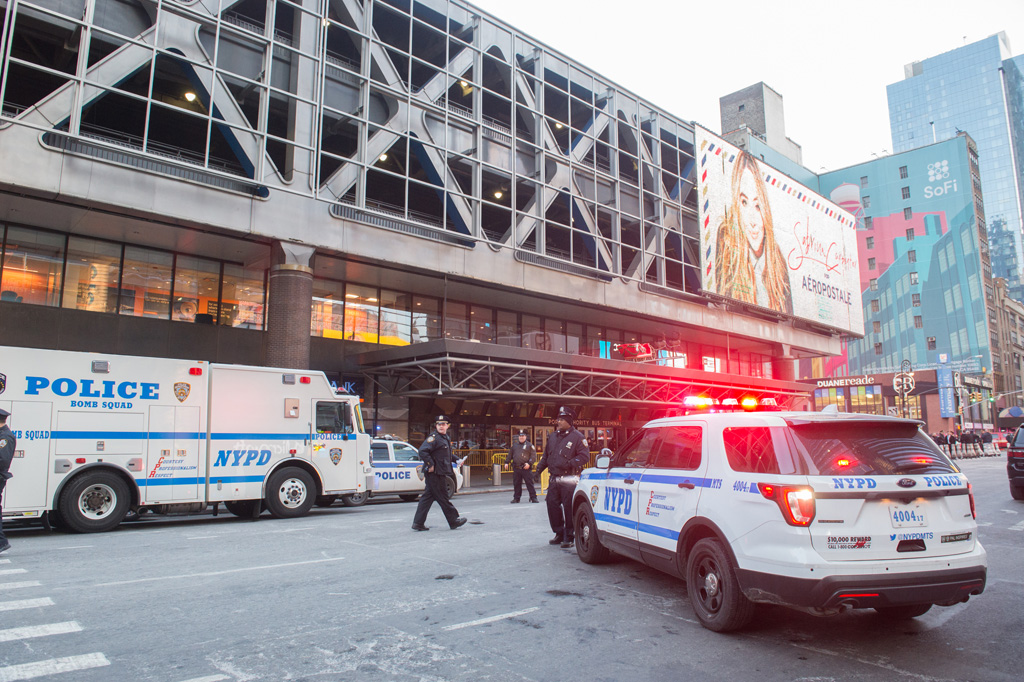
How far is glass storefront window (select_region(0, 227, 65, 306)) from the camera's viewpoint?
61.8ft

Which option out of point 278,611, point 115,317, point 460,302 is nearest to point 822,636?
point 278,611

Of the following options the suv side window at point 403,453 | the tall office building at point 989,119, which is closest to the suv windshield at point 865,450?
the suv side window at point 403,453

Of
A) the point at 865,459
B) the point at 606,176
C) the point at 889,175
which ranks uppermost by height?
the point at 889,175

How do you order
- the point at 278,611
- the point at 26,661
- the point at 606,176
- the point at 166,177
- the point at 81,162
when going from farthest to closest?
the point at 606,176
the point at 166,177
the point at 81,162
the point at 278,611
the point at 26,661

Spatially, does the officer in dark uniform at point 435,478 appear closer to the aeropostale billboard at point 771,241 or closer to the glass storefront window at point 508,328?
the glass storefront window at point 508,328

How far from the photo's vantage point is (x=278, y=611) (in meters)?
5.66

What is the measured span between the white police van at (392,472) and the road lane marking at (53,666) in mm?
12710

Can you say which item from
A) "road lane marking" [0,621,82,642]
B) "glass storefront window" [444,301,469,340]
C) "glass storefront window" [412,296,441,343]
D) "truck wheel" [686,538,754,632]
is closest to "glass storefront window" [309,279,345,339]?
"glass storefront window" [412,296,441,343]

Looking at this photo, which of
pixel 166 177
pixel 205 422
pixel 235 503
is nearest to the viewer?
pixel 205 422

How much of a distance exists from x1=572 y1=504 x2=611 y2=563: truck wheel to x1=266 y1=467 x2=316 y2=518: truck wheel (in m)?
7.42

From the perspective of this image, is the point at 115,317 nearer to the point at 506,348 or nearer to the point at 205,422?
the point at 205,422

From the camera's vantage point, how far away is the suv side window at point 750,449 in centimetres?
488

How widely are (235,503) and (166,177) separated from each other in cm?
1043

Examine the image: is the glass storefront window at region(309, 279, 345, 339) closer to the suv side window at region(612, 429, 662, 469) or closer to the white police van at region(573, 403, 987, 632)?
the suv side window at region(612, 429, 662, 469)
